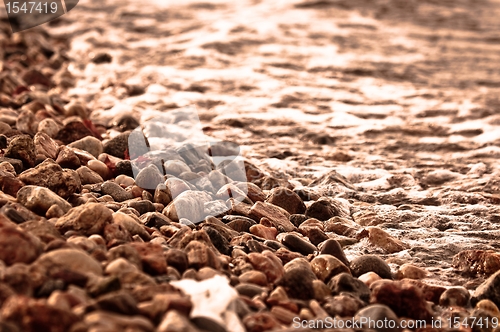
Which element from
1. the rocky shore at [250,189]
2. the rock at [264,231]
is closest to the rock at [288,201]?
the rocky shore at [250,189]

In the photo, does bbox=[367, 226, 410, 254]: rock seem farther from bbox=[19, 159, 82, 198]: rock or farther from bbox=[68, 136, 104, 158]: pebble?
bbox=[68, 136, 104, 158]: pebble

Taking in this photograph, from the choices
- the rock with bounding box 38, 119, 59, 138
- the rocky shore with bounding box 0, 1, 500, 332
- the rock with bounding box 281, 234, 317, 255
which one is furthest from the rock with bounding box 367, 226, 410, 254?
the rock with bounding box 38, 119, 59, 138

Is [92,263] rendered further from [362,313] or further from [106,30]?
[106,30]

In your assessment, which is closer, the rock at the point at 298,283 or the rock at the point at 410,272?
the rock at the point at 298,283

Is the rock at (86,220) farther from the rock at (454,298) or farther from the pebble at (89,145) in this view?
the rock at (454,298)

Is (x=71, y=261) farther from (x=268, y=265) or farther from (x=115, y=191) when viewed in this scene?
(x=115, y=191)

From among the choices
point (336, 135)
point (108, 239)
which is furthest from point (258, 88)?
point (108, 239)
